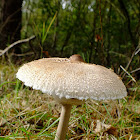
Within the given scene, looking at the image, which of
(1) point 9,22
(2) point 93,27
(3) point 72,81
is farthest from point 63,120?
(1) point 9,22

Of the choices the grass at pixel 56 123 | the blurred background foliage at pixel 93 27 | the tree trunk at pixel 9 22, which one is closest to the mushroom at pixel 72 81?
the grass at pixel 56 123

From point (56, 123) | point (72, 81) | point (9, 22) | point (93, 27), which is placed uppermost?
point (9, 22)

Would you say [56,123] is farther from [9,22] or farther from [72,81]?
[9,22]

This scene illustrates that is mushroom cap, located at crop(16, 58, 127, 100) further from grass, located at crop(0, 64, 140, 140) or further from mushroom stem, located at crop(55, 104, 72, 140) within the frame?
grass, located at crop(0, 64, 140, 140)

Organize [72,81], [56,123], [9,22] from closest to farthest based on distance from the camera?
[72,81]
[56,123]
[9,22]

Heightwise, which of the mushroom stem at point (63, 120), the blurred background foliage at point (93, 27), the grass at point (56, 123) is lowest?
the grass at point (56, 123)

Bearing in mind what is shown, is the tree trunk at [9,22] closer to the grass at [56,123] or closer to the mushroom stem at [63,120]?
the grass at [56,123]
